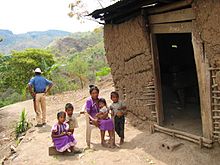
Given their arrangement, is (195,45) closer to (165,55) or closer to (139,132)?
(139,132)

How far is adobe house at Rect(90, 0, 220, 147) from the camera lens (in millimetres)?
5949

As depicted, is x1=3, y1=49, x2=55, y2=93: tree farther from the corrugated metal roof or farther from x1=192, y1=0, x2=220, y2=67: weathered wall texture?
x1=192, y1=0, x2=220, y2=67: weathered wall texture

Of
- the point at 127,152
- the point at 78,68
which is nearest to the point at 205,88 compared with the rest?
the point at 127,152

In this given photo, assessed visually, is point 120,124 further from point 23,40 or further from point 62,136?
point 23,40

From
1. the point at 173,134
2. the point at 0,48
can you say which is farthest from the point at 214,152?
the point at 0,48

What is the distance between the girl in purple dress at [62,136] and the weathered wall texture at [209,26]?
306 centimetres

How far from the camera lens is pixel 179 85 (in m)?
9.23

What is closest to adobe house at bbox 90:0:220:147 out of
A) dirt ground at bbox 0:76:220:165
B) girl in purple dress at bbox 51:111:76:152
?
dirt ground at bbox 0:76:220:165

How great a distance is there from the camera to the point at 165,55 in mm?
10789

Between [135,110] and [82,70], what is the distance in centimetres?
1527

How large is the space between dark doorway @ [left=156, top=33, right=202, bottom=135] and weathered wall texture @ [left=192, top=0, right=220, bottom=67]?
6.12 feet

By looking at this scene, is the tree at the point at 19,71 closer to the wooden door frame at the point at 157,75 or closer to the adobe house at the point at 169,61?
the adobe house at the point at 169,61

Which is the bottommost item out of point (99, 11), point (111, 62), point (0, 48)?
point (111, 62)

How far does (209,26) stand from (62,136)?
357 centimetres
